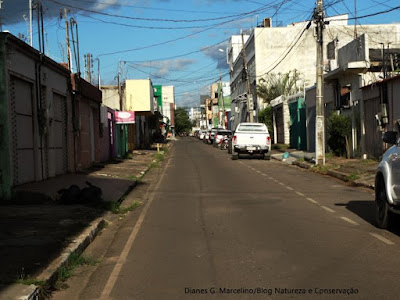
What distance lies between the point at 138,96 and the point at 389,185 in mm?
42592

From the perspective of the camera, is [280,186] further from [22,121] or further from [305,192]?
[22,121]

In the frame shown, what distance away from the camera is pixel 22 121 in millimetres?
14984

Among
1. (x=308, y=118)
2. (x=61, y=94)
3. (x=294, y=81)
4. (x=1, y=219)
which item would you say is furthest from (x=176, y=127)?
(x=1, y=219)

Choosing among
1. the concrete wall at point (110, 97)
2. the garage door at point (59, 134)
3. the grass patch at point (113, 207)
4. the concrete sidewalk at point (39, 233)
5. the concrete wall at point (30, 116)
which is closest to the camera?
the concrete sidewalk at point (39, 233)

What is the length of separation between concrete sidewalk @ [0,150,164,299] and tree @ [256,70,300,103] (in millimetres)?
40754

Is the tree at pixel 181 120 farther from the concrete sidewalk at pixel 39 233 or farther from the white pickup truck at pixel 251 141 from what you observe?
the concrete sidewalk at pixel 39 233

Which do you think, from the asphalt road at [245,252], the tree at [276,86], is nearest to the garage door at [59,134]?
the asphalt road at [245,252]

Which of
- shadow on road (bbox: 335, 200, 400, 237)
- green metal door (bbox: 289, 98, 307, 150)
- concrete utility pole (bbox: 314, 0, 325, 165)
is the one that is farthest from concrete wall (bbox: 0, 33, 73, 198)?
green metal door (bbox: 289, 98, 307, 150)

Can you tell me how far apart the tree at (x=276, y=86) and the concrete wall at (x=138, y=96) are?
515 inches

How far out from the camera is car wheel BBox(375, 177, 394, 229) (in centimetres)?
835

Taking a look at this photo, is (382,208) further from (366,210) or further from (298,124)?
(298,124)

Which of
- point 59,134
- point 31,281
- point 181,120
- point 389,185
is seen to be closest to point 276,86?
point 59,134

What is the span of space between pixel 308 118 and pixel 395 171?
26931 mm

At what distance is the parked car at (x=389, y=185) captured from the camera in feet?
25.8
